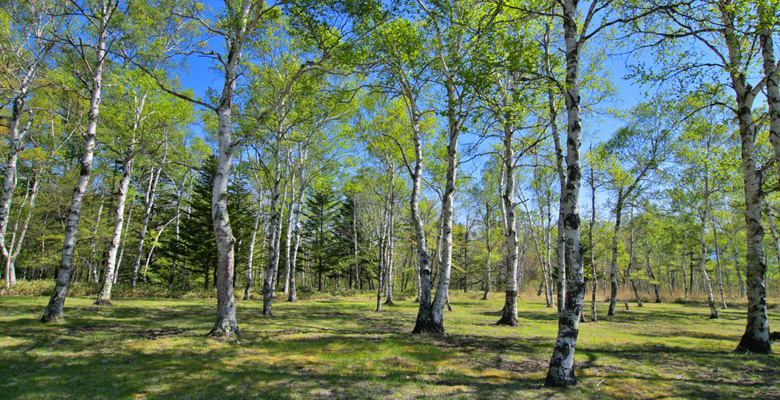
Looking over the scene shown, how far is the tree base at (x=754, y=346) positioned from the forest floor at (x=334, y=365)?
0.67 feet

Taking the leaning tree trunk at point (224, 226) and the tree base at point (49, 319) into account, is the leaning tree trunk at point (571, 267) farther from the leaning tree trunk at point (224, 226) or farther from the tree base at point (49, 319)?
the tree base at point (49, 319)

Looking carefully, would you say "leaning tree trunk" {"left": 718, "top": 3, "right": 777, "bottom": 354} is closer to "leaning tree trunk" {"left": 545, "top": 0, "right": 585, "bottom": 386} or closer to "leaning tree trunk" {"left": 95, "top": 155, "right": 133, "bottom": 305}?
"leaning tree trunk" {"left": 545, "top": 0, "right": 585, "bottom": 386}

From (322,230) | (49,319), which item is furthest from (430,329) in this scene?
(322,230)

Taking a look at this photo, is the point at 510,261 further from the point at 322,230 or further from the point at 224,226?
the point at 322,230

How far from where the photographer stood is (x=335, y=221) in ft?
127

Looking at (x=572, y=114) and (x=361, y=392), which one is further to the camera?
(x=572, y=114)

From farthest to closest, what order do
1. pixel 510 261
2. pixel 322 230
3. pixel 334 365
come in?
pixel 322 230, pixel 510 261, pixel 334 365

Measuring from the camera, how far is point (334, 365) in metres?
6.02

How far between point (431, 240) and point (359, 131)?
14225 mm

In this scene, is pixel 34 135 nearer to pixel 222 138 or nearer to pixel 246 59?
pixel 246 59

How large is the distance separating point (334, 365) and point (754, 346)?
31.8 feet

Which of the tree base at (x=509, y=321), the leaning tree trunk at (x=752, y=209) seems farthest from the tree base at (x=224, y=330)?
the leaning tree trunk at (x=752, y=209)

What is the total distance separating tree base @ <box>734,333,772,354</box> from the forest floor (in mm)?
205

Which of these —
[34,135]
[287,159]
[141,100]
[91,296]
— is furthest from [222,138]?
[34,135]
